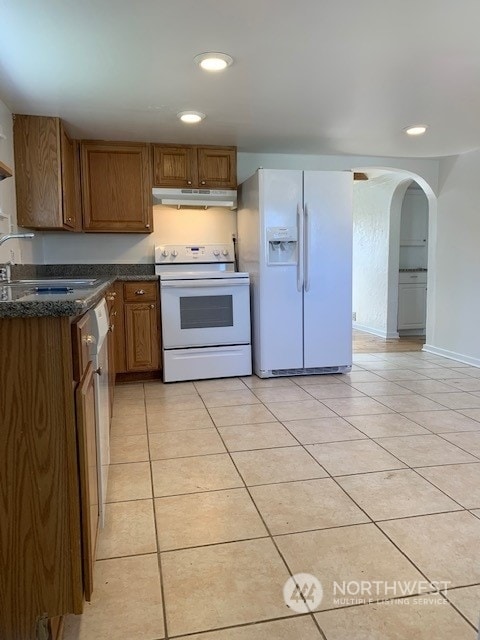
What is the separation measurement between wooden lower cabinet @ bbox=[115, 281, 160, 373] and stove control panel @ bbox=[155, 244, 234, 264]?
0.45 m

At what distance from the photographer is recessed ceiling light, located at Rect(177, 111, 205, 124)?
3.17 metres

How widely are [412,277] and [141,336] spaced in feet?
13.1

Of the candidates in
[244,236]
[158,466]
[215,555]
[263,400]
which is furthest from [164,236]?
[215,555]

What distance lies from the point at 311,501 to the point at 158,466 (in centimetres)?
78

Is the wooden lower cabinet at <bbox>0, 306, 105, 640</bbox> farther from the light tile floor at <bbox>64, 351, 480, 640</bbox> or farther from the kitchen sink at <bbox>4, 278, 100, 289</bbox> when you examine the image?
the kitchen sink at <bbox>4, 278, 100, 289</bbox>

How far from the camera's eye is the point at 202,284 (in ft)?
12.6

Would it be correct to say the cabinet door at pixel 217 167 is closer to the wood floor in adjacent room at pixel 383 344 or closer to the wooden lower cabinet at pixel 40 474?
the wood floor in adjacent room at pixel 383 344

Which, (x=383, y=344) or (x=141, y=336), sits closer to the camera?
(x=141, y=336)

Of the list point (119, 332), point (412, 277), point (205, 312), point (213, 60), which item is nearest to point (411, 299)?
point (412, 277)

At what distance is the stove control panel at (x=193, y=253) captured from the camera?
419cm

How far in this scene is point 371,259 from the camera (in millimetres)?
6496

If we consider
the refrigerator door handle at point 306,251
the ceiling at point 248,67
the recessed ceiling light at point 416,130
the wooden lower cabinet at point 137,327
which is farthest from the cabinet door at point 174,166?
the recessed ceiling light at point 416,130

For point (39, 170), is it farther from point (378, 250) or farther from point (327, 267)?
point (378, 250)

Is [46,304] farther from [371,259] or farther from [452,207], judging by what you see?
[371,259]
